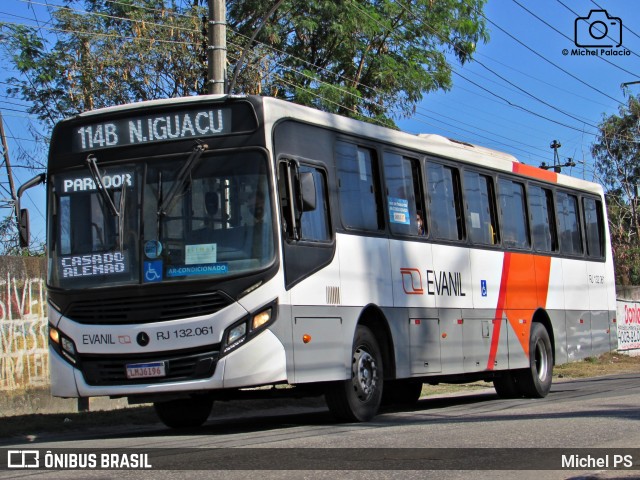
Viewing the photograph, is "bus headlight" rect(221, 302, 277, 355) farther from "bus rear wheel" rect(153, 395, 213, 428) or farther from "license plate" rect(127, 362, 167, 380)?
"bus rear wheel" rect(153, 395, 213, 428)

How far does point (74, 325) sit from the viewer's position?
1075cm

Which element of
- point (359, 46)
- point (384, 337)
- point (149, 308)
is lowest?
point (384, 337)

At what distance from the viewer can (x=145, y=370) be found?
10.3 metres

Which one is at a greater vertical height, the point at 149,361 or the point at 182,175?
the point at 182,175

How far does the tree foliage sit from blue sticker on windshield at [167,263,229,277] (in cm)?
1157

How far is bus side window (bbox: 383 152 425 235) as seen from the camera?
43.0 ft

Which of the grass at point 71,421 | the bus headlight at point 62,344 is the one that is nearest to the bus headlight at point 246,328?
the bus headlight at point 62,344

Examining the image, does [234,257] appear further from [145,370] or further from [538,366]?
[538,366]

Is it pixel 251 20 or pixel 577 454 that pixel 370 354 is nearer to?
pixel 577 454

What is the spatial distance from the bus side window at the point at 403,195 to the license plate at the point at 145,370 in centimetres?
398

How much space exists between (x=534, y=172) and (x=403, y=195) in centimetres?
522

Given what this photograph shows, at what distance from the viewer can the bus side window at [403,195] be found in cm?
1311

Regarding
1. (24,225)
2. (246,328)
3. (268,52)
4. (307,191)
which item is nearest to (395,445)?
(246,328)

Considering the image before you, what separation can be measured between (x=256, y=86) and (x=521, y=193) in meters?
10.0
